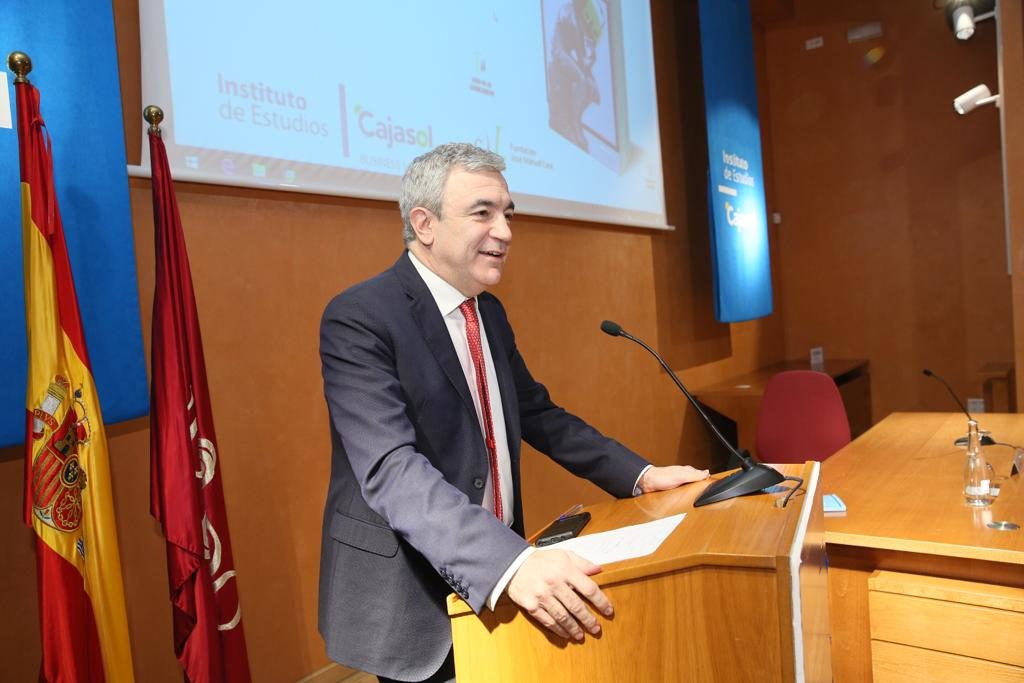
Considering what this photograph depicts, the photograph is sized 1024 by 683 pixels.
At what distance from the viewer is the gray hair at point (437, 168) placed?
57.5 inches

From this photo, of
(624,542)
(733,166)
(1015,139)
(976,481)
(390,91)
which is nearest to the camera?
(624,542)

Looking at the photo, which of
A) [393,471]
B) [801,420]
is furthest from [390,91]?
[801,420]

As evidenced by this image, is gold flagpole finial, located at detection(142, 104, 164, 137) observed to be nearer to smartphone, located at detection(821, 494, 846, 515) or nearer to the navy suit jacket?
the navy suit jacket

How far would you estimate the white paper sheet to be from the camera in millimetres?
1026

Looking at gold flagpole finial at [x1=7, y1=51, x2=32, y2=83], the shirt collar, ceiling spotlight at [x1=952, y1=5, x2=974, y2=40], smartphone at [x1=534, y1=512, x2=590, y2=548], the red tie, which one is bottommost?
smartphone at [x1=534, y1=512, x2=590, y2=548]

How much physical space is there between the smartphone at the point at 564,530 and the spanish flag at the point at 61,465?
103 cm

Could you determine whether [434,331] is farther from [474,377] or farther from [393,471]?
[393,471]

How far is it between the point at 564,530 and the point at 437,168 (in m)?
0.72

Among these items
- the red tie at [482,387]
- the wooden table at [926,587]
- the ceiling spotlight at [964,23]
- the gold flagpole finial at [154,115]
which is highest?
the ceiling spotlight at [964,23]

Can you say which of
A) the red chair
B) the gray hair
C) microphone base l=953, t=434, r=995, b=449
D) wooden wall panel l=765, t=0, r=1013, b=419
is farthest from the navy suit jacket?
wooden wall panel l=765, t=0, r=1013, b=419

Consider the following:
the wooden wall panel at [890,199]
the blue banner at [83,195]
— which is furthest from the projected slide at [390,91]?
the wooden wall panel at [890,199]

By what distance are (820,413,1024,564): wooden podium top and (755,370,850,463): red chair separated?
194 mm

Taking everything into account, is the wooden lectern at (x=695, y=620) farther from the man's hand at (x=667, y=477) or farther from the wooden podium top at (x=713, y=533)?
the man's hand at (x=667, y=477)

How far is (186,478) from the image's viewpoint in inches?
71.5
